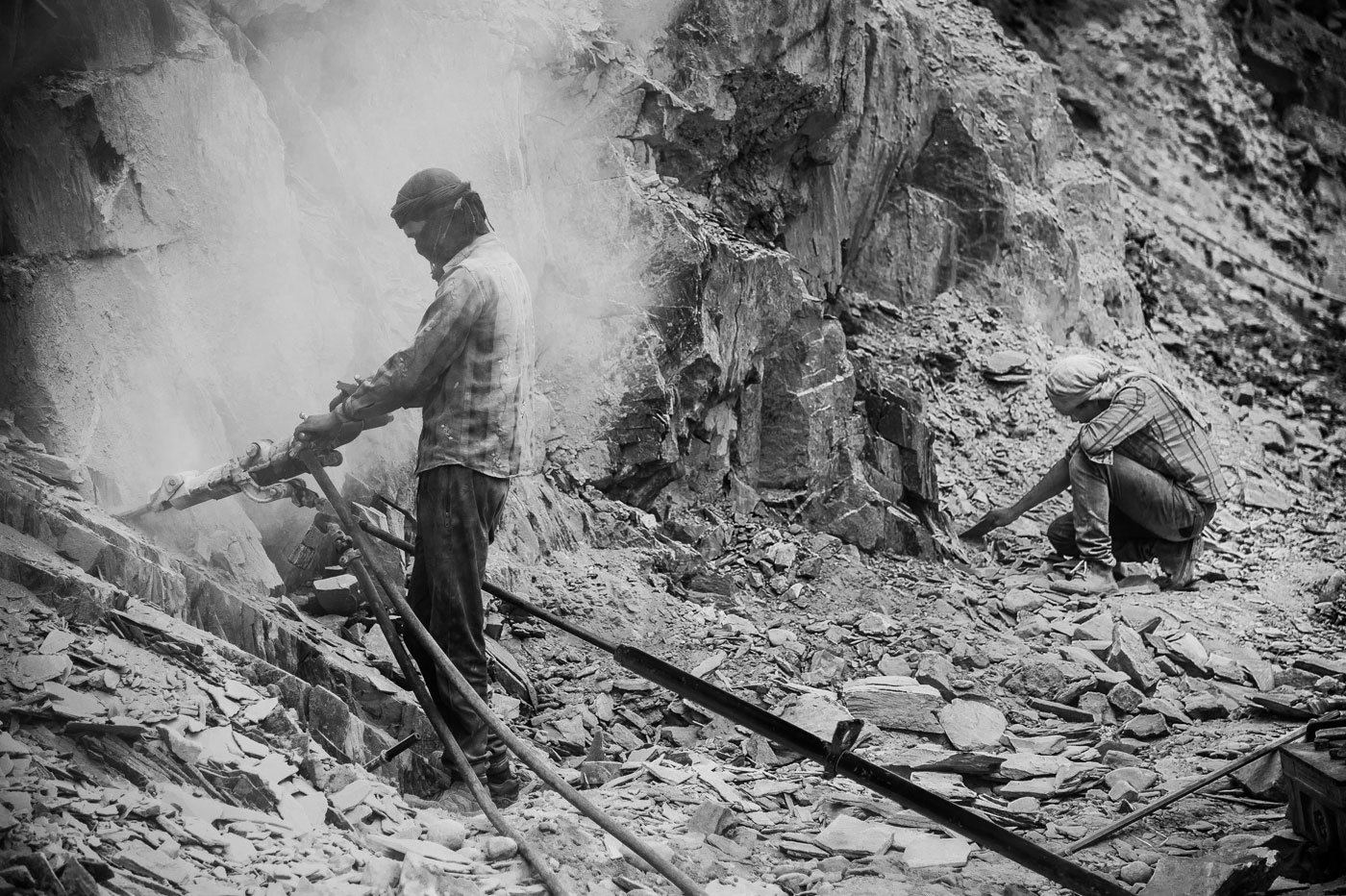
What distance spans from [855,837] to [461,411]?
80.8 inches

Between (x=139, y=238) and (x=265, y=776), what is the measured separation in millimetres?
2370

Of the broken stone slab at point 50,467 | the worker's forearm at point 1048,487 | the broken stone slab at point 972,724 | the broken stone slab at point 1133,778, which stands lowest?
the broken stone slab at point 1133,778

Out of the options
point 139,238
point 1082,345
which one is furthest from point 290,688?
point 1082,345

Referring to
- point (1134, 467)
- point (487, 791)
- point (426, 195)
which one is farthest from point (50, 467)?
point (1134, 467)

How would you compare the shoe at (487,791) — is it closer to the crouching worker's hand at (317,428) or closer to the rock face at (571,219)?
the crouching worker's hand at (317,428)

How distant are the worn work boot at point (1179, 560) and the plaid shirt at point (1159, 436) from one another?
38cm

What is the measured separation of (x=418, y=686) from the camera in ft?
12.0

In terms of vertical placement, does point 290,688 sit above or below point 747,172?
below

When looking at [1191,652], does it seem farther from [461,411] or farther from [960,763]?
[461,411]

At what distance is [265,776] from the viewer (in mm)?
2941

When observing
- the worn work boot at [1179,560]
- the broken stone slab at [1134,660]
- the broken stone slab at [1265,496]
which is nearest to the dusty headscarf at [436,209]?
the broken stone slab at [1134,660]

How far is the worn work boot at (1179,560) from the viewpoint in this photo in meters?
7.34

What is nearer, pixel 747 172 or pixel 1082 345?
pixel 747 172

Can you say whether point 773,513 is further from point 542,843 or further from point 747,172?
point 542,843
